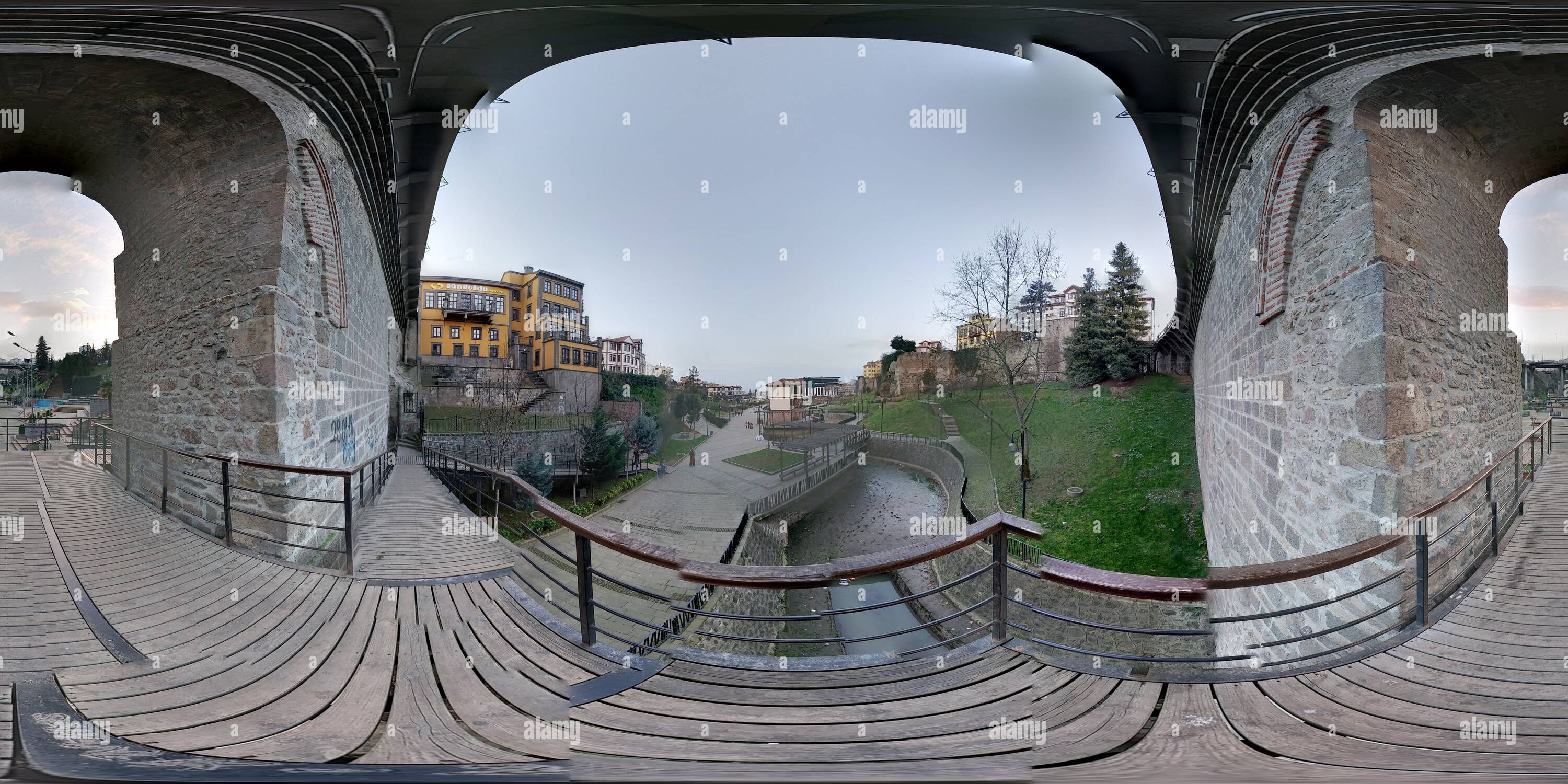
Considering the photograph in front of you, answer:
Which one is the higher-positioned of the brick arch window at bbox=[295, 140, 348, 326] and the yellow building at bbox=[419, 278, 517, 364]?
the yellow building at bbox=[419, 278, 517, 364]

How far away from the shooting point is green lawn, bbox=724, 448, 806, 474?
440 inches

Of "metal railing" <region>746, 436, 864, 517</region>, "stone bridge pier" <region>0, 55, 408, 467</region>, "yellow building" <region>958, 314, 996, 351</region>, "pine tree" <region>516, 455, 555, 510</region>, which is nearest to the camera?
"stone bridge pier" <region>0, 55, 408, 467</region>

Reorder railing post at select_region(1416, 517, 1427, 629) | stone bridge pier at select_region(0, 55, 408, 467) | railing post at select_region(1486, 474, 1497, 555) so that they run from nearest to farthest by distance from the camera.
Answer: railing post at select_region(1416, 517, 1427, 629) < railing post at select_region(1486, 474, 1497, 555) < stone bridge pier at select_region(0, 55, 408, 467)

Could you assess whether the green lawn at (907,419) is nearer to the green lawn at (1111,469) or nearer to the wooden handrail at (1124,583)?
the green lawn at (1111,469)

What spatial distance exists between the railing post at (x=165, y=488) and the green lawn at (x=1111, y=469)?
6990 mm

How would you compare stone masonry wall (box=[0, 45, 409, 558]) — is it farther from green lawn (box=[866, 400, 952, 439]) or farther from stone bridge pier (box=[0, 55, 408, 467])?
green lawn (box=[866, 400, 952, 439])

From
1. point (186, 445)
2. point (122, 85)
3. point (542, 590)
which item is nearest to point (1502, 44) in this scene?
point (542, 590)

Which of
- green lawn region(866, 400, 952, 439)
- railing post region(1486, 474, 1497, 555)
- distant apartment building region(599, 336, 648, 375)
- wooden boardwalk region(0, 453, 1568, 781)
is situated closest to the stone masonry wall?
wooden boardwalk region(0, 453, 1568, 781)

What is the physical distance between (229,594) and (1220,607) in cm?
659

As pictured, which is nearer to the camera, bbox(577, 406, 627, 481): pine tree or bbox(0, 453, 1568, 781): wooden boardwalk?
bbox(0, 453, 1568, 781): wooden boardwalk

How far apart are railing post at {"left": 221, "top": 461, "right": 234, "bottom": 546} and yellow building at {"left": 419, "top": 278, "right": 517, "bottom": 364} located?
1528 centimetres

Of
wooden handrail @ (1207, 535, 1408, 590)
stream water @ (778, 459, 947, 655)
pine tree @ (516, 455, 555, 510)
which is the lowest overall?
stream water @ (778, 459, 947, 655)

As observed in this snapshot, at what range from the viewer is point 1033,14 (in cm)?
277

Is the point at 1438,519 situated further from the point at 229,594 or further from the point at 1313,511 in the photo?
the point at 229,594
